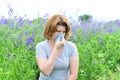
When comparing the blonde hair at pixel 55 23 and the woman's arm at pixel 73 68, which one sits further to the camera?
the woman's arm at pixel 73 68

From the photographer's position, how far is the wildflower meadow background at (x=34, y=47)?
4.26 meters

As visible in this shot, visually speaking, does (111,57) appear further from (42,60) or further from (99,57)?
(42,60)

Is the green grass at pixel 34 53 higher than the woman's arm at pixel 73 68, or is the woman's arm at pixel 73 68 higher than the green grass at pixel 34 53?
the woman's arm at pixel 73 68

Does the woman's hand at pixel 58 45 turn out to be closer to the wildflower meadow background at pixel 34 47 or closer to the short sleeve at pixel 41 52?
the short sleeve at pixel 41 52

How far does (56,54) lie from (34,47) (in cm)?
151

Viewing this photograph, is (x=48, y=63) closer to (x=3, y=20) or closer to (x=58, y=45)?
(x=58, y=45)

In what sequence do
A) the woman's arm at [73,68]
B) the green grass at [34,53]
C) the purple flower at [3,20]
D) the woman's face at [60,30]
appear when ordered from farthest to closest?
the purple flower at [3,20], the green grass at [34,53], the woman's arm at [73,68], the woman's face at [60,30]

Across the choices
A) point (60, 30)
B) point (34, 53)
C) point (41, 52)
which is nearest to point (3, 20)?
point (34, 53)

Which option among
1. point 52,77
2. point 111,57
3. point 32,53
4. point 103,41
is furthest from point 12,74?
point 103,41

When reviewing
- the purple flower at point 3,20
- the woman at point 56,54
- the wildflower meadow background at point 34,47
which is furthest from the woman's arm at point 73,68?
the purple flower at point 3,20

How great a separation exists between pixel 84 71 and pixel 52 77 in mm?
1116

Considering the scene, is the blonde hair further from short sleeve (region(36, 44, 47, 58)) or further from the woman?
short sleeve (region(36, 44, 47, 58))

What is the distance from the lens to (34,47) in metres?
4.89

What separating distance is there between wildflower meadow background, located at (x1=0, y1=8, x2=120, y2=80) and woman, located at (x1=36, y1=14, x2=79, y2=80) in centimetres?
46
